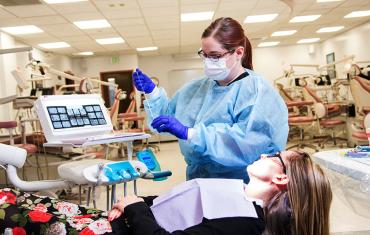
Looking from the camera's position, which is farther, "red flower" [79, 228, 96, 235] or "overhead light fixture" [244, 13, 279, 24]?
"overhead light fixture" [244, 13, 279, 24]

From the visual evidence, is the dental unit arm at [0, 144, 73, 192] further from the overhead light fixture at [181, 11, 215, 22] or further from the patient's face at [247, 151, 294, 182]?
the overhead light fixture at [181, 11, 215, 22]

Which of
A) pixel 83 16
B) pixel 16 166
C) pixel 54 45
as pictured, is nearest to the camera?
pixel 16 166

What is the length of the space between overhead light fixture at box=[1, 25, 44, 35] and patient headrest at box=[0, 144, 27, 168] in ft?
17.6

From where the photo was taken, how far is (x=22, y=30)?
651 cm

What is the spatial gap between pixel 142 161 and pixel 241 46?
A: 0.70 m

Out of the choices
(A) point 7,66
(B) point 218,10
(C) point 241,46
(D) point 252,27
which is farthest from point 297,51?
(C) point 241,46

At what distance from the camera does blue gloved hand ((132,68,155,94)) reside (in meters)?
1.74

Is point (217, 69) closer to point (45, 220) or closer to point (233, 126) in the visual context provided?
point (233, 126)

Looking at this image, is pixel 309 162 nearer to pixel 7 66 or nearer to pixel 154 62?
pixel 7 66

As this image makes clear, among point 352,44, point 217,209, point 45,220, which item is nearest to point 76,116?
point 45,220

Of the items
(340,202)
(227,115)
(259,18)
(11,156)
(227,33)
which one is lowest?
(340,202)

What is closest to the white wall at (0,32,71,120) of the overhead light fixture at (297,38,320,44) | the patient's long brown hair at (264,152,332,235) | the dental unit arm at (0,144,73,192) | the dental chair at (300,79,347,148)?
the dental chair at (300,79,347,148)

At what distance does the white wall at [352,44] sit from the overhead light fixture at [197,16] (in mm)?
4070

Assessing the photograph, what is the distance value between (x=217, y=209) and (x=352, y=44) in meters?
9.65
